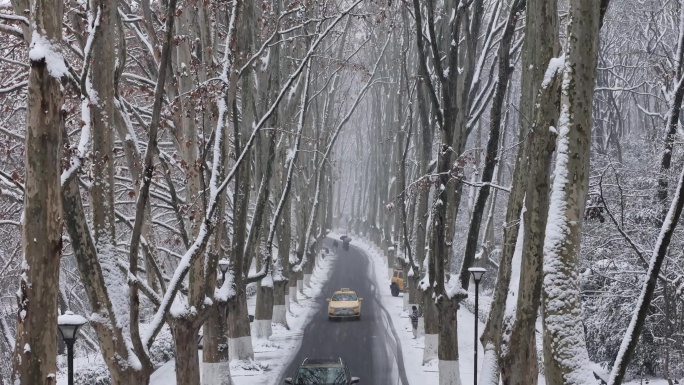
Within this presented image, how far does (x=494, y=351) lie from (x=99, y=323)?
643cm

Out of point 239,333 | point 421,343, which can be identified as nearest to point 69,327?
point 239,333

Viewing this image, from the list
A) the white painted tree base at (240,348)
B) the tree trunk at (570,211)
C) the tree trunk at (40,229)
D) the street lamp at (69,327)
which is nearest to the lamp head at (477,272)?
the white painted tree base at (240,348)

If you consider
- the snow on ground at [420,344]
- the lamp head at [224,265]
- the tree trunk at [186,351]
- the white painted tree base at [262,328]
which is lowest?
the snow on ground at [420,344]

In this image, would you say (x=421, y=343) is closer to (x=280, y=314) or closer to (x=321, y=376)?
(x=280, y=314)

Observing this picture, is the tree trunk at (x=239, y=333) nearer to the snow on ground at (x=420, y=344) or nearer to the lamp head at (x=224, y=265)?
the lamp head at (x=224, y=265)

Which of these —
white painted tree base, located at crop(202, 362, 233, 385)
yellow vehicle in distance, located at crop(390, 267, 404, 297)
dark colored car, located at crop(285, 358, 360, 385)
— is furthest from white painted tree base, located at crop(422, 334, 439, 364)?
yellow vehicle in distance, located at crop(390, 267, 404, 297)

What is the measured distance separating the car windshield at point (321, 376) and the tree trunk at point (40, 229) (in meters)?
10.1

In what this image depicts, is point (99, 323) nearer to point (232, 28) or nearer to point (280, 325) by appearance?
point (232, 28)

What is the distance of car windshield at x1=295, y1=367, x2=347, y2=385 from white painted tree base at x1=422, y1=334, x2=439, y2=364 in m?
6.13

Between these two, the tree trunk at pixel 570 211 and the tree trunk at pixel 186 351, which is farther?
the tree trunk at pixel 186 351

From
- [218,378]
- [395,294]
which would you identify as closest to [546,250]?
[218,378]

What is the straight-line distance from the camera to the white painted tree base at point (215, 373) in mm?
16234

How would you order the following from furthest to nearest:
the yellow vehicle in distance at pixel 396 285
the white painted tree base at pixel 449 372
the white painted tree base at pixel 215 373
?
the yellow vehicle in distance at pixel 396 285
the white painted tree base at pixel 449 372
the white painted tree base at pixel 215 373

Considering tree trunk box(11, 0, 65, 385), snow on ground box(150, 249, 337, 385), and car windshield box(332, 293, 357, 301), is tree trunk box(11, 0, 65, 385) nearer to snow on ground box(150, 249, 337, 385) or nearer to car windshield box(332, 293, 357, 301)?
snow on ground box(150, 249, 337, 385)
